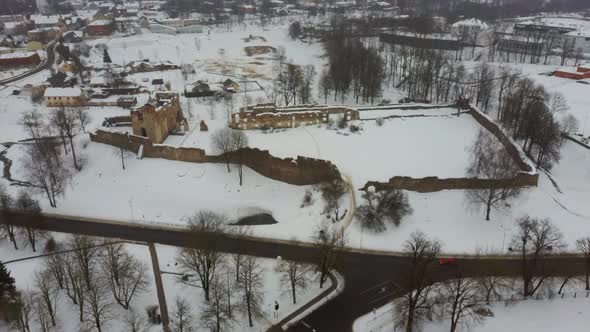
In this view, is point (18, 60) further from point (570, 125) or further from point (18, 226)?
point (570, 125)

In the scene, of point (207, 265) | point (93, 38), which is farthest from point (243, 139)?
point (93, 38)

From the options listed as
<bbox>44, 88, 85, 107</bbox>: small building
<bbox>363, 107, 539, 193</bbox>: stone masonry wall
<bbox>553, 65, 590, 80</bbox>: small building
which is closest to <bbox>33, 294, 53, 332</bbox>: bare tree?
<bbox>363, 107, 539, 193</bbox>: stone masonry wall

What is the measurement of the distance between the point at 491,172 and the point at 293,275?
2641 cm

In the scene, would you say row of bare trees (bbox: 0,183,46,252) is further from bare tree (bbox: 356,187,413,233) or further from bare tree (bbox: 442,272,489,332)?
bare tree (bbox: 442,272,489,332)

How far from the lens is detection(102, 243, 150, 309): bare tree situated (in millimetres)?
35094

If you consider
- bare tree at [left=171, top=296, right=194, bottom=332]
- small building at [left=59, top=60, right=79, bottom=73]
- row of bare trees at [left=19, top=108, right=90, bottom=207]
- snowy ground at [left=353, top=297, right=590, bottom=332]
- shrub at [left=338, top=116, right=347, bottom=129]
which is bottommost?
snowy ground at [left=353, top=297, right=590, bottom=332]

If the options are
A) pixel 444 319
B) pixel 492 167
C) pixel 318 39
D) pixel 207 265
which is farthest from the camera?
pixel 318 39

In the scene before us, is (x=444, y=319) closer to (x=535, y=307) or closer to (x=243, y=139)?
(x=535, y=307)

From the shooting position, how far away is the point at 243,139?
5531 centimetres

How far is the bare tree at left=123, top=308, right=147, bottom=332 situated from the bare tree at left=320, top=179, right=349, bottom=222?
20636 millimetres

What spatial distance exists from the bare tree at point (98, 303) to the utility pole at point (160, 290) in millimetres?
3810

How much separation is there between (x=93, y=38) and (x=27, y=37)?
1999 centimetres

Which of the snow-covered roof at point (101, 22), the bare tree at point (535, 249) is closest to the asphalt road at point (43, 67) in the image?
the snow-covered roof at point (101, 22)

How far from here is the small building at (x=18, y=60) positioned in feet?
348
